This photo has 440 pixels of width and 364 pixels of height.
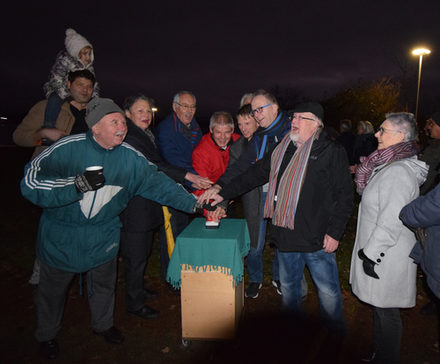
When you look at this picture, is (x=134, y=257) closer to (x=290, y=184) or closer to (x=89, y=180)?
(x=89, y=180)

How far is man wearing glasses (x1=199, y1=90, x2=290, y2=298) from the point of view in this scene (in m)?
3.88

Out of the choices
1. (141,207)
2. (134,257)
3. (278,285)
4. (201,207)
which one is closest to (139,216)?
(141,207)

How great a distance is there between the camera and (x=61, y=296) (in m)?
3.21

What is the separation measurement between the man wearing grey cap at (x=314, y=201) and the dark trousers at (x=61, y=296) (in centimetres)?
187

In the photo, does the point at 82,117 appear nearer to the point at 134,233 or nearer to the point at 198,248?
the point at 134,233

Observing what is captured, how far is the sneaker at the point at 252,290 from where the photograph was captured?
4590mm

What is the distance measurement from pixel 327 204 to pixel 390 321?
118 centimetres

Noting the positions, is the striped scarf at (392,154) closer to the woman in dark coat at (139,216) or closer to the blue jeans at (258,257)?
the blue jeans at (258,257)

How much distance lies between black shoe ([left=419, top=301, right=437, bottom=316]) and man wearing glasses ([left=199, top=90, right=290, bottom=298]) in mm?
2260

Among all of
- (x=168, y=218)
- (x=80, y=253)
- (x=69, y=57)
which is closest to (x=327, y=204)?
(x=168, y=218)

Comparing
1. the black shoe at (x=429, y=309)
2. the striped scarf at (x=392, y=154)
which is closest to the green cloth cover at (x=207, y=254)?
the striped scarf at (x=392, y=154)

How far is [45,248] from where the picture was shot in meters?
3.04

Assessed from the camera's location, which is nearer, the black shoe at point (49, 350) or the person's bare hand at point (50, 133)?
the black shoe at point (49, 350)

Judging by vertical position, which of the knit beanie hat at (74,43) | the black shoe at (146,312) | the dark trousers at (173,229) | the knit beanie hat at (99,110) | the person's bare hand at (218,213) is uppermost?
the knit beanie hat at (74,43)
